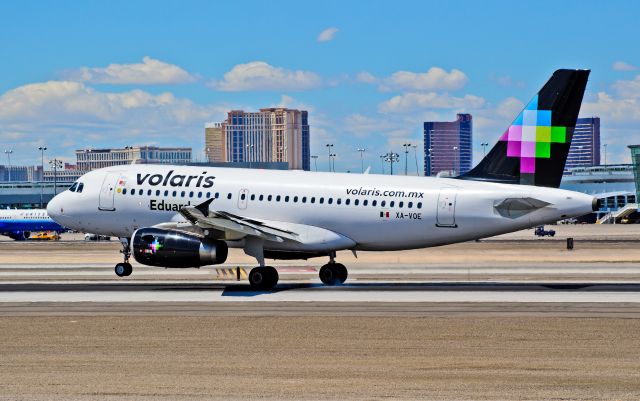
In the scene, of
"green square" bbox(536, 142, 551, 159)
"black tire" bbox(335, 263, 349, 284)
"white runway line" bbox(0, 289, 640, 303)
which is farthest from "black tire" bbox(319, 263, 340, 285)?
"green square" bbox(536, 142, 551, 159)

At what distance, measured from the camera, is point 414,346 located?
25.2m

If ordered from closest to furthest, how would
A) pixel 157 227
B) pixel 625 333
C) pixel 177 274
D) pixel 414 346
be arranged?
pixel 414 346
pixel 625 333
pixel 157 227
pixel 177 274

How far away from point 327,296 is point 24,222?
118325mm

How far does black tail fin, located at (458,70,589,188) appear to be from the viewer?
136 ft

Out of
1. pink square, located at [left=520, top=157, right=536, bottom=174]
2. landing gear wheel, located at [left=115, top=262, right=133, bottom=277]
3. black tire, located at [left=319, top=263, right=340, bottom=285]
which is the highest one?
pink square, located at [left=520, top=157, right=536, bottom=174]

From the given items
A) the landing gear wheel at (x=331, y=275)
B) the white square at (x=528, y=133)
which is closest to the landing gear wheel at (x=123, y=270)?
the landing gear wheel at (x=331, y=275)

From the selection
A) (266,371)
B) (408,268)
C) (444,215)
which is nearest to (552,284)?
(444,215)

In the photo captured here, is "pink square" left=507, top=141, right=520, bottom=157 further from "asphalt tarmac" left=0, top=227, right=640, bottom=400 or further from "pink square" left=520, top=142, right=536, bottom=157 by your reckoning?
"asphalt tarmac" left=0, top=227, right=640, bottom=400

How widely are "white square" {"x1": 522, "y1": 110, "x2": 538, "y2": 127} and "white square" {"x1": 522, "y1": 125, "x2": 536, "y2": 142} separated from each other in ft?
0.53

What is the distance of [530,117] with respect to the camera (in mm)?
42219

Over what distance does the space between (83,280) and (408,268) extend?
54.2 ft

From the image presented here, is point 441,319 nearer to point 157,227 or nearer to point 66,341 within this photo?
point 66,341

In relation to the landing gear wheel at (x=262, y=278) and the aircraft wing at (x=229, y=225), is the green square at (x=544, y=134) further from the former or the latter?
the landing gear wheel at (x=262, y=278)

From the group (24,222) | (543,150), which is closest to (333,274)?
(543,150)
